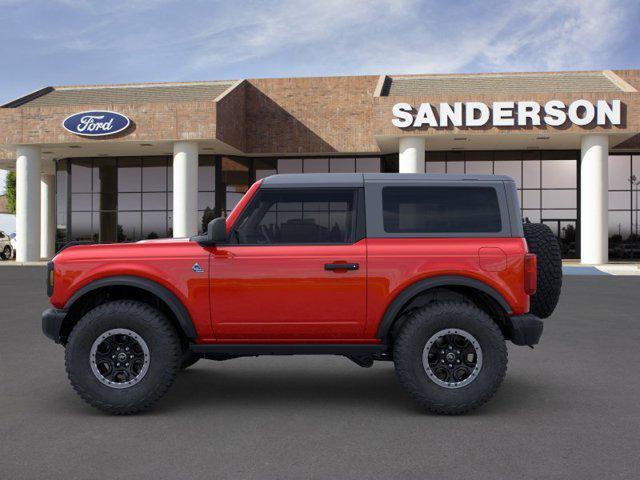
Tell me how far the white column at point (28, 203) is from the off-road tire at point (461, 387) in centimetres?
3461

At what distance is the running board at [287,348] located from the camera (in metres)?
5.82

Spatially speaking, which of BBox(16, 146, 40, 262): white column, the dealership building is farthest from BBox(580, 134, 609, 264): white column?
BBox(16, 146, 40, 262): white column

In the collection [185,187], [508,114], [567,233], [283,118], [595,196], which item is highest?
[283,118]

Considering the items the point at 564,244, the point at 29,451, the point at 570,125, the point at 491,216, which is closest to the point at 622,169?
the point at 564,244

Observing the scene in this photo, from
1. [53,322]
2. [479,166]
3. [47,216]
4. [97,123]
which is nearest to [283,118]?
[97,123]

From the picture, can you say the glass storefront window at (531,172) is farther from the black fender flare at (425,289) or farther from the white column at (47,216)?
the black fender flare at (425,289)

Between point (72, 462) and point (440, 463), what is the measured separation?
7.88ft

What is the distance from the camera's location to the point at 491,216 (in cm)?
595

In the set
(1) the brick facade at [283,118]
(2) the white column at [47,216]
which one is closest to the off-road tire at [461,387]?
(1) the brick facade at [283,118]

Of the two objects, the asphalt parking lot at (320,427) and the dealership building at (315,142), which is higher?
the dealership building at (315,142)

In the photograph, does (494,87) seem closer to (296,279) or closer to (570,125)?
(570,125)

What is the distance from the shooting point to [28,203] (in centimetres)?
3631

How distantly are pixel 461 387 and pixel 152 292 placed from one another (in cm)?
268

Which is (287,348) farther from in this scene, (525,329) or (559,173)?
(559,173)
